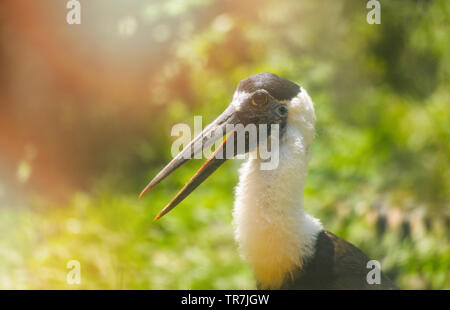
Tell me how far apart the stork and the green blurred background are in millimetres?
1590

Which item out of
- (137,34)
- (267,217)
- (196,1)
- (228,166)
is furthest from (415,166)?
(267,217)

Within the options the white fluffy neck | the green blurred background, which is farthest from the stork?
the green blurred background

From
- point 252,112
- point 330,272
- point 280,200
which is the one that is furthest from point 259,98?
point 330,272

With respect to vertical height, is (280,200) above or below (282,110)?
below

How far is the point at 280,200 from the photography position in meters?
2.18

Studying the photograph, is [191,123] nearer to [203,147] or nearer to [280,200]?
[203,147]

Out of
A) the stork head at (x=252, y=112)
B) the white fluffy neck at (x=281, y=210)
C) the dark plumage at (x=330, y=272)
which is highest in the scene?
the stork head at (x=252, y=112)

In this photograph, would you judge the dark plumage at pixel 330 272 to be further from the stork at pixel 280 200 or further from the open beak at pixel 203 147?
the open beak at pixel 203 147

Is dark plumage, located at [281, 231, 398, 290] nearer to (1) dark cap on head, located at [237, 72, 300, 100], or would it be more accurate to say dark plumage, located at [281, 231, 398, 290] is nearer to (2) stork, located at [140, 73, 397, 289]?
(2) stork, located at [140, 73, 397, 289]

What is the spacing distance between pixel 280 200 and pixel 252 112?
1.40ft

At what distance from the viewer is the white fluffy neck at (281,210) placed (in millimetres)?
2180

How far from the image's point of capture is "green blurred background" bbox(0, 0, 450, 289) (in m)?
3.92

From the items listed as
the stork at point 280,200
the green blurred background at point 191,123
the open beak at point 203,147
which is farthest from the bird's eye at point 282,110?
the green blurred background at point 191,123
